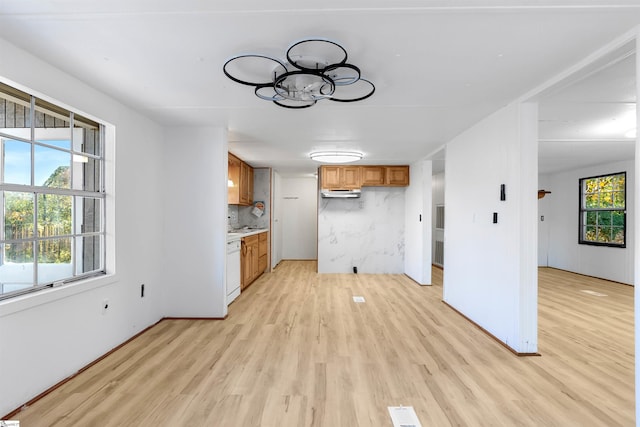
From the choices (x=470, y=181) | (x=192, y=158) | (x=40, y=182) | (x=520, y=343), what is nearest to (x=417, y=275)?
(x=470, y=181)

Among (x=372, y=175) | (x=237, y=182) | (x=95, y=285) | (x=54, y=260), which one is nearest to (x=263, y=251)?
(x=237, y=182)

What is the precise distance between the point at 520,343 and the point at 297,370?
6.45 ft

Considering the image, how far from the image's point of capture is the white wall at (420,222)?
5691 mm

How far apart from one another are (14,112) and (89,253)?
1.24m

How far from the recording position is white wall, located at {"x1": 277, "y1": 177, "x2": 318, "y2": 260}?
8680 mm

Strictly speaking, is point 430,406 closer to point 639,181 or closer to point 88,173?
point 639,181

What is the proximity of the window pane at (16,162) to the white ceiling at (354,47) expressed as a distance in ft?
2.05

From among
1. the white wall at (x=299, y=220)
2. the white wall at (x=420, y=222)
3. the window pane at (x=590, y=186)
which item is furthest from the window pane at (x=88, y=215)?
the window pane at (x=590, y=186)

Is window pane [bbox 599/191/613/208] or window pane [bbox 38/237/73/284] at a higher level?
window pane [bbox 599/191/613/208]

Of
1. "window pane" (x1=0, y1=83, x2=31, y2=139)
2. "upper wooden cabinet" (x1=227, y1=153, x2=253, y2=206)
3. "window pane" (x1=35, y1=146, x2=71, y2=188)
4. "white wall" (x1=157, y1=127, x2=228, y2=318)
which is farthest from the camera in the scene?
"upper wooden cabinet" (x1=227, y1=153, x2=253, y2=206)

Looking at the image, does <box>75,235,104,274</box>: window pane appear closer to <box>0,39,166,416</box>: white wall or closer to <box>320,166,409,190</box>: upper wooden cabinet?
<box>0,39,166,416</box>: white wall

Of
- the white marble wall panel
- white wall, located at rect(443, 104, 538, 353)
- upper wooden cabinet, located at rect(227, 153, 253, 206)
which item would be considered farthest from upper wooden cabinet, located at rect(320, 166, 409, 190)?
white wall, located at rect(443, 104, 538, 353)

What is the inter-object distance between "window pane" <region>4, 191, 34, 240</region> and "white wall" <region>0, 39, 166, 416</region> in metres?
0.42

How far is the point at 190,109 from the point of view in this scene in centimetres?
312
